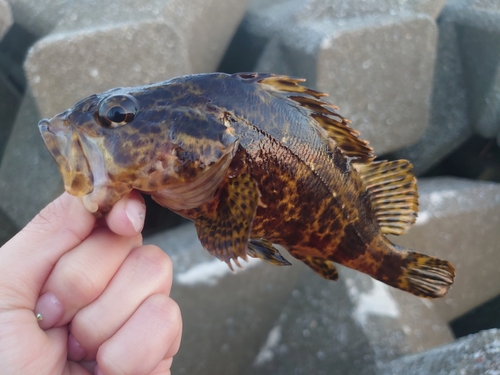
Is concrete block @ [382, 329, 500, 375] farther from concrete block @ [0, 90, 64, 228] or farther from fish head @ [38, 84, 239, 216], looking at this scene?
concrete block @ [0, 90, 64, 228]

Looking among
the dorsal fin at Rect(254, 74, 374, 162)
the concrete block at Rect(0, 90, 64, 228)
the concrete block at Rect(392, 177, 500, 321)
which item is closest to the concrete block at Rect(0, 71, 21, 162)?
the concrete block at Rect(0, 90, 64, 228)

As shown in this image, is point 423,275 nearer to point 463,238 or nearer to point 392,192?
point 392,192

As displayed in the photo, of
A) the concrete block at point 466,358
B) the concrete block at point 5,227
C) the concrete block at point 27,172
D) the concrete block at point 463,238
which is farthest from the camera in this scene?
the concrete block at point 5,227

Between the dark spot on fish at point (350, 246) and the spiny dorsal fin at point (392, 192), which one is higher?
the spiny dorsal fin at point (392, 192)

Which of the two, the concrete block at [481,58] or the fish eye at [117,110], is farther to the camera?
the concrete block at [481,58]

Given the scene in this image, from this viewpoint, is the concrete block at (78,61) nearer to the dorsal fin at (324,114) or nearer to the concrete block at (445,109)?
the dorsal fin at (324,114)

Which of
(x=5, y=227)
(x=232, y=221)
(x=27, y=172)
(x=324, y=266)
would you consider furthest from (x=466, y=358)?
(x=5, y=227)

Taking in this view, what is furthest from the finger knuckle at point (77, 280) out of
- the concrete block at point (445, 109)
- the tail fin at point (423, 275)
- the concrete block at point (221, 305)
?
the concrete block at point (445, 109)
